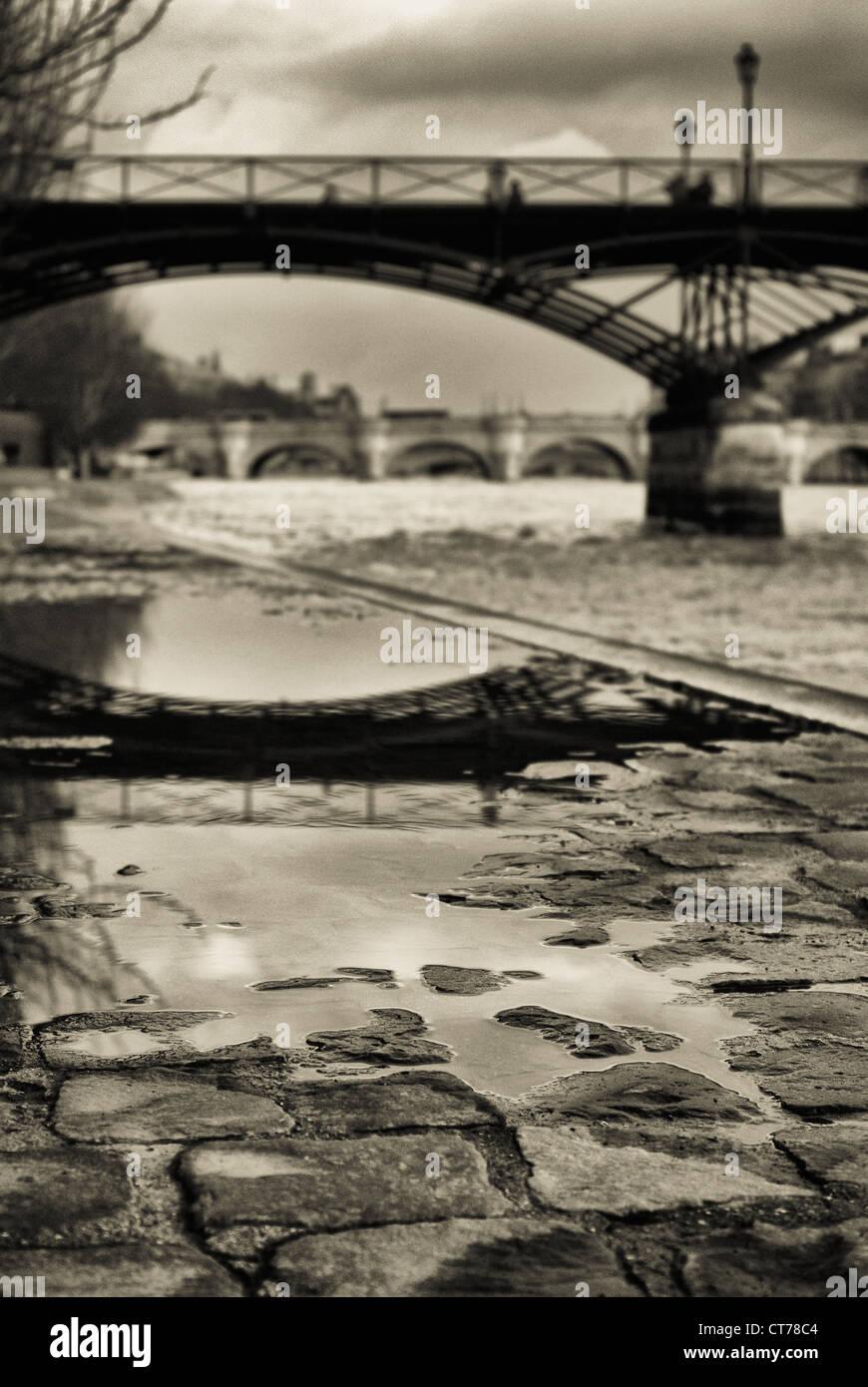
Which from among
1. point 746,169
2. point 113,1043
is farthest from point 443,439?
point 113,1043

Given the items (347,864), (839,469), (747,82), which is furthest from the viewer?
(839,469)

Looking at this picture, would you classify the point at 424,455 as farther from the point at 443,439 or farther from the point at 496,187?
the point at 496,187

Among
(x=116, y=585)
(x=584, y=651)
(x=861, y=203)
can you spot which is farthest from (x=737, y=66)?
(x=584, y=651)

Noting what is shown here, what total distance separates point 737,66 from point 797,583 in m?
20.9

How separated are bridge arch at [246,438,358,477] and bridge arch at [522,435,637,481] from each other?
14.4m

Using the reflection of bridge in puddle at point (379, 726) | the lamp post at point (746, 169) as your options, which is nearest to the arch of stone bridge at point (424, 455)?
the lamp post at point (746, 169)

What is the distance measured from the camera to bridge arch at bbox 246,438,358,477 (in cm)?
12719

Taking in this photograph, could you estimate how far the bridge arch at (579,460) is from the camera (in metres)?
125

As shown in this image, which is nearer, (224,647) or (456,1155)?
(456,1155)

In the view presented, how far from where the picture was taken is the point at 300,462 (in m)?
166

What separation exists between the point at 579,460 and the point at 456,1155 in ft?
496

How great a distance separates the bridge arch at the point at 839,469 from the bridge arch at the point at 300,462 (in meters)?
32.7

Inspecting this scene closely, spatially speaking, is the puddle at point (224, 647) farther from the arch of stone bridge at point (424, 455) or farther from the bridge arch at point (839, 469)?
the arch of stone bridge at point (424, 455)
